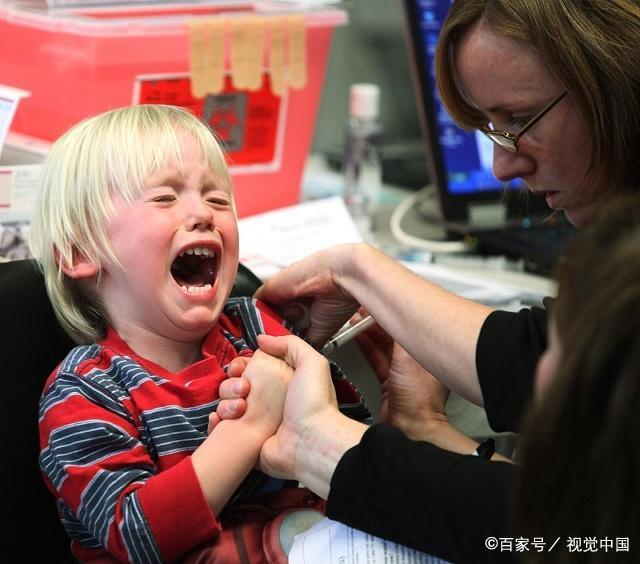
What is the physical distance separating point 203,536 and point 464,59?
66 cm

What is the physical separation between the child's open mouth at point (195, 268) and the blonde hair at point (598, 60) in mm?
457

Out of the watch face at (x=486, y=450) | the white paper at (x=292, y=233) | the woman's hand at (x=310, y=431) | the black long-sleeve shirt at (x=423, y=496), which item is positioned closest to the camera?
the black long-sleeve shirt at (x=423, y=496)

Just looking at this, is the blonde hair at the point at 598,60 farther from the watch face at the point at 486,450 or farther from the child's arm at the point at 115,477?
the child's arm at the point at 115,477

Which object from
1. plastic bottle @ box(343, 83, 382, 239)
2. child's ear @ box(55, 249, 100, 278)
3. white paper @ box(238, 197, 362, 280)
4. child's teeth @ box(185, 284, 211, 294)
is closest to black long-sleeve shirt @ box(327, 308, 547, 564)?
child's teeth @ box(185, 284, 211, 294)

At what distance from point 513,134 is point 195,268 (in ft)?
1.45

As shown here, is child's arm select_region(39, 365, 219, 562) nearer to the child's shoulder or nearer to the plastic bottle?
the child's shoulder

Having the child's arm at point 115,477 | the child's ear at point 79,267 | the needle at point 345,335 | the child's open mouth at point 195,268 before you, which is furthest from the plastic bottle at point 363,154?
the child's arm at point 115,477

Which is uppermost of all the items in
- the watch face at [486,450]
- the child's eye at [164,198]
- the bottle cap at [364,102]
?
the bottle cap at [364,102]

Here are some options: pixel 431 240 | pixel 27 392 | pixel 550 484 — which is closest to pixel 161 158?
pixel 27 392

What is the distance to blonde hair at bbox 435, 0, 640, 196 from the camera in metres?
1.14

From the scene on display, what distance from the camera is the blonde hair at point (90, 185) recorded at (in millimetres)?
1212

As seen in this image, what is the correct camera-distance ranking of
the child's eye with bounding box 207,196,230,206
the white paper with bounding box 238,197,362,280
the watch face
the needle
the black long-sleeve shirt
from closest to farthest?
the black long-sleeve shirt → the watch face → the child's eye with bounding box 207,196,230,206 → the needle → the white paper with bounding box 238,197,362,280

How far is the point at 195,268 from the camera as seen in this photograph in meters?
1.30

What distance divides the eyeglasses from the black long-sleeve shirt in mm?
428
